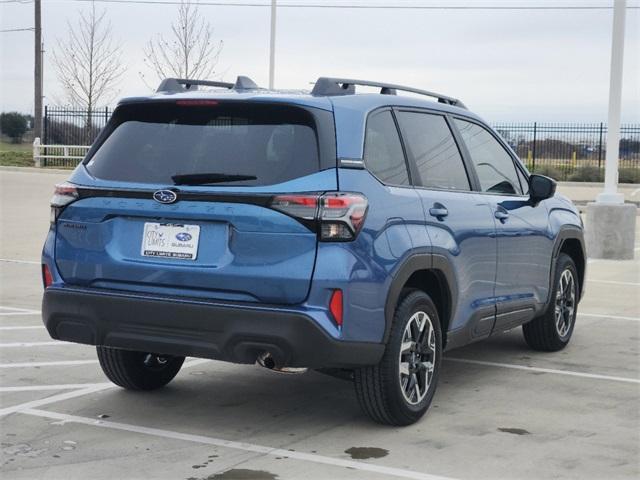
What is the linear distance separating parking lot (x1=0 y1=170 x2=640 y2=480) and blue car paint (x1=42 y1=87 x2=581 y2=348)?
67 cm

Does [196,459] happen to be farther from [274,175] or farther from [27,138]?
[27,138]

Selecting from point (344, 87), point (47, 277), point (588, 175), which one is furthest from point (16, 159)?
point (344, 87)

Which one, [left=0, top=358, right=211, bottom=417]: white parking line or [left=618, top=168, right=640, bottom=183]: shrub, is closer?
[left=0, top=358, right=211, bottom=417]: white parking line

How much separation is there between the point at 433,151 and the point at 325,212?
1.50m

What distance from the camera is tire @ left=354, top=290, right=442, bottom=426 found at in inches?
232

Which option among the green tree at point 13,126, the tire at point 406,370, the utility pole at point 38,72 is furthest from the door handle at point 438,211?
the green tree at point 13,126

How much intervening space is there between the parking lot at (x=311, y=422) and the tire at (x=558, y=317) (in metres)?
0.12

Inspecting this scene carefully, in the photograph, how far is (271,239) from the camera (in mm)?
5508

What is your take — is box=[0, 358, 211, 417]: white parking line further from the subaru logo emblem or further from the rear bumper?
the subaru logo emblem

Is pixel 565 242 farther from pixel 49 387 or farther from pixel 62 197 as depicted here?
pixel 62 197

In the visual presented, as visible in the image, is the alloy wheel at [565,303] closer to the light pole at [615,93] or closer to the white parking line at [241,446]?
the white parking line at [241,446]

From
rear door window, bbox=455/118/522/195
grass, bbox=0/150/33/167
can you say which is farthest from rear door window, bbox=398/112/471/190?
grass, bbox=0/150/33/167

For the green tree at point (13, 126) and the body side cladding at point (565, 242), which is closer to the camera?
the body side cladding at point (565, 242)

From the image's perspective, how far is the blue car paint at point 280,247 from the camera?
547 cm
